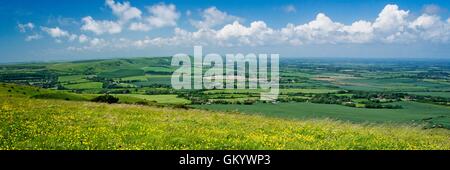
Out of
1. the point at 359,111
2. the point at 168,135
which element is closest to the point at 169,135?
the point at 168,135

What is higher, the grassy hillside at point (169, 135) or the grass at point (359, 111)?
the grassy hillside at point (169, 135)

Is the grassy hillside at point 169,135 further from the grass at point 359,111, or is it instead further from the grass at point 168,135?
the grass at point 359,111

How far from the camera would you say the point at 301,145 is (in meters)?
16.1

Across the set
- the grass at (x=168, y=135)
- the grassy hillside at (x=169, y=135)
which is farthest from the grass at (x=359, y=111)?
the grass at (x=168, y=135)

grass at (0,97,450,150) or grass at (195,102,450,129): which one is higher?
grass at (0,97,450,150)

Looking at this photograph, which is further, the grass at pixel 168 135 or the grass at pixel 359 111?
the grass at pixel 359 111

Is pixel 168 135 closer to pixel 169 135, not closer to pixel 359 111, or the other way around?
pixel 169 135

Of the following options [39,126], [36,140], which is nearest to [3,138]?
[36,140]

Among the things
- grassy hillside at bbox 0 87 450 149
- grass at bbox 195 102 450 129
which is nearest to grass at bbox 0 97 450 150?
grassy hillside at bbox 0 87 450 149

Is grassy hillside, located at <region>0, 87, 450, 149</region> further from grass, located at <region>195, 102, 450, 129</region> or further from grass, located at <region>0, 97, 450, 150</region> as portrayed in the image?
grass, located at <region>195, 102, 450, 129</region>

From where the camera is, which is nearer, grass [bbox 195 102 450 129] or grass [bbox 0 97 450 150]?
grass [bbox 0 97 450 150]

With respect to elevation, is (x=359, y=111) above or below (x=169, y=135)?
below
